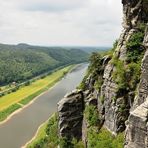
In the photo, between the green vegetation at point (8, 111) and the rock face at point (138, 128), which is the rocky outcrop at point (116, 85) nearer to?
the rock face at point (138, 128)

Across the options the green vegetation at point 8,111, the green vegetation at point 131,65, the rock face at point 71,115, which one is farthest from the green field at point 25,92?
the green vegetation at point 131,65

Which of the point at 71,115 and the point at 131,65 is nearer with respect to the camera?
the point at 131,65

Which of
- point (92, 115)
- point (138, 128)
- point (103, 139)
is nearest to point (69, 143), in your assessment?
point (92, 115)

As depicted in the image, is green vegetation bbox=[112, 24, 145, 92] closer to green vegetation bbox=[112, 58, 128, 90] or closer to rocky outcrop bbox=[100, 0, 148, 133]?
green vegetation bbox=[112, 58, 128, 90]

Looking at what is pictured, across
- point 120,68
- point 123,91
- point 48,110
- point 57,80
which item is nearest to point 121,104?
point 123,91

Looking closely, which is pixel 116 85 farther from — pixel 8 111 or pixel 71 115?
pixel 8 111

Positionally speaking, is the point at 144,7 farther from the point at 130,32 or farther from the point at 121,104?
the point at 121,104

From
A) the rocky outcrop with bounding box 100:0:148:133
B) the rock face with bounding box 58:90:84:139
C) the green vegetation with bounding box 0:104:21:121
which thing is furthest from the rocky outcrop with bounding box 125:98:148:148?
the green vegetation with bounding box 0:104:21:121
